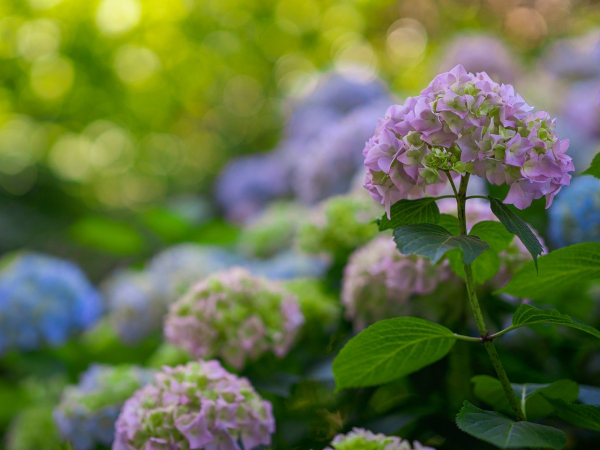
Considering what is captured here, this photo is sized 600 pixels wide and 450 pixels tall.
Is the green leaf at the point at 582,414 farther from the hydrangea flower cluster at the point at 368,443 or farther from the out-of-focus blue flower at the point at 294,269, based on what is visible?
the out-of-focus blue flower at the point at 294,269

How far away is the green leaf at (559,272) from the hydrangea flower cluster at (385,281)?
126 mm

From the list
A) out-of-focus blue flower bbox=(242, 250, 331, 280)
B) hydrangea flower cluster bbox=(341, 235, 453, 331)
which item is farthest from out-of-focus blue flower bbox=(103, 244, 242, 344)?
hydrangea flower cluster bbox=(341, 235, 453, 331)

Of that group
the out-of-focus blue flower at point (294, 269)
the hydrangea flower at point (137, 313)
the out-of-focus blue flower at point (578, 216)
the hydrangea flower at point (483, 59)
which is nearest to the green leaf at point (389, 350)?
the out-of-focus blue flower at point (578, 216)

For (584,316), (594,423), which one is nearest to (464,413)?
(594,423)

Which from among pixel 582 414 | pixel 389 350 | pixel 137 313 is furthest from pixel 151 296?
pixel 582 414

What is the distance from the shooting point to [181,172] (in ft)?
12.1

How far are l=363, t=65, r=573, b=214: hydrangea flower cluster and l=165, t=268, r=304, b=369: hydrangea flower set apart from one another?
14.0 inches

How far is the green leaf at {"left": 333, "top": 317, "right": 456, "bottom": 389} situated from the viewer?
1.68 feet

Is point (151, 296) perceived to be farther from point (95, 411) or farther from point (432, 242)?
point (432, 242)

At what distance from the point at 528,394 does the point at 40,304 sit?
967mm

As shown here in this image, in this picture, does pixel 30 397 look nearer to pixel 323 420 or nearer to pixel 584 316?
pixel 323 420

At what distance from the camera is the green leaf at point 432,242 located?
43 centimetres

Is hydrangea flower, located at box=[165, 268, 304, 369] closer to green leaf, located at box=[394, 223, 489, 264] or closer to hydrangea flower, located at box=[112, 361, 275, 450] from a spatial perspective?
hydrangea flower, located at box=[112, 361, 275, 450]

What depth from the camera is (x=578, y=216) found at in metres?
0.86
